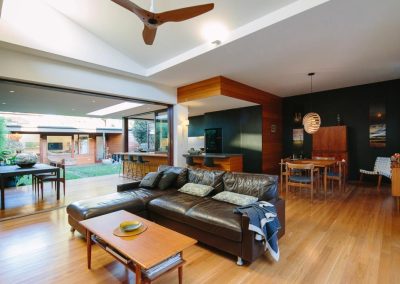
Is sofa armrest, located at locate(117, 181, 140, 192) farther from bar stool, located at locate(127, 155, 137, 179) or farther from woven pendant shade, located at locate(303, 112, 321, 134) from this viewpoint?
woven pendant shade, located at locate(303, 112, 321, 134)

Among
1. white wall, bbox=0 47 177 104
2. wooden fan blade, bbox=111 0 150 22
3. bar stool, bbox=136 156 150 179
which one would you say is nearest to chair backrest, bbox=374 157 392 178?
white wall, bbox=0 47 177 104

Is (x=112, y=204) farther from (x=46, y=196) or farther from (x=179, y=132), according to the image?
(x=179, y=132)

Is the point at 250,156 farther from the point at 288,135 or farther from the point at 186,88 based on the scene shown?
the point at 186,88

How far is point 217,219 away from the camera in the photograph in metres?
2.36

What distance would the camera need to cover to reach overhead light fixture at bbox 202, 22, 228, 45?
3189 mm

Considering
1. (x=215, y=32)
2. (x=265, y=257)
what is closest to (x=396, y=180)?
(x=265, y=257)

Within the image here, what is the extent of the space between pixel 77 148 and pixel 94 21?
405 inches

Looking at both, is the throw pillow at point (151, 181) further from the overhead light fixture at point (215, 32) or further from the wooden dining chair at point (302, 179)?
the wooden dining chair at point (302, 179)

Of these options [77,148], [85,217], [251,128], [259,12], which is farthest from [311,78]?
[77,148]

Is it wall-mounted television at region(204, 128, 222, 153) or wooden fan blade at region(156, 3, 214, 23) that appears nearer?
wooden fan blade at region(156, 3, 214, 23)

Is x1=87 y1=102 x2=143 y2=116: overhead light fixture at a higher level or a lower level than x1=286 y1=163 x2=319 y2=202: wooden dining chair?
higher

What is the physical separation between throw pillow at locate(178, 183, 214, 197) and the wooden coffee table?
1196 mm

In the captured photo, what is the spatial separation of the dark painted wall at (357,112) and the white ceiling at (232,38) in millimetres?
1057

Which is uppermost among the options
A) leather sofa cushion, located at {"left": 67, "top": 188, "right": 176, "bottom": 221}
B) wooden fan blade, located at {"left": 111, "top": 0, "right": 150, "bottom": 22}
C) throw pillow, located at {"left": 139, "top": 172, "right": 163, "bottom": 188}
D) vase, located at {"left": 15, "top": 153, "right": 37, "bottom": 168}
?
wooden fan blade, located at {"left": 111, "top": 0, "right": 150, "bottom": 22}
